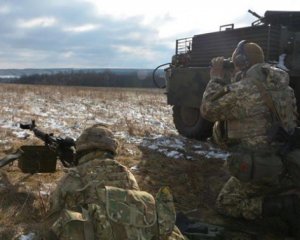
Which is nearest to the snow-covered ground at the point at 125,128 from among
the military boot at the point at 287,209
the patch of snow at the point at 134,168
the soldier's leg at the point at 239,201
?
the patch of snow at the point at 134,168

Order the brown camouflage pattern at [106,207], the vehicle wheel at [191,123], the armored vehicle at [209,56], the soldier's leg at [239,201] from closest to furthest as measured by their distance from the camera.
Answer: the brown camouflage pattern at [106,207], the soldier's leg at [239,201], the armored vehicle at [209,56], the vehicle wheel at [191,123]

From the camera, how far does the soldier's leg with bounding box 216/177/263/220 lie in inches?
183

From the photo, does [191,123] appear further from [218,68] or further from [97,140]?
[97,140]

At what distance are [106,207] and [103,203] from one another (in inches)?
1.9

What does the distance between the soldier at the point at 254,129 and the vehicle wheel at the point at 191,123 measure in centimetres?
432

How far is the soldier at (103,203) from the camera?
9.33ft

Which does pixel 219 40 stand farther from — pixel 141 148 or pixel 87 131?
pixel 87 131

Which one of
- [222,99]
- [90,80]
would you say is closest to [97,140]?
[222,99]

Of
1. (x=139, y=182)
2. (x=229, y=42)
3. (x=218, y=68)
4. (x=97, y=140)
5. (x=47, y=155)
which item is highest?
(x=229, y=42)

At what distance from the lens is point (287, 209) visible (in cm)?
437

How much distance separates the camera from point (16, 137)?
26.2 ft

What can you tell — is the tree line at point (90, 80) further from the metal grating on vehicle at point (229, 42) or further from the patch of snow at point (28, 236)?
the patch of snow at point (28, 236)

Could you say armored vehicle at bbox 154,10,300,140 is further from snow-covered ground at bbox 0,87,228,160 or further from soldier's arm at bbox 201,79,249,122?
soldier's arm at bbox 201,79,249,122

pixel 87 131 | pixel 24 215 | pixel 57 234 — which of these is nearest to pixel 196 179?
pixel 24 215
